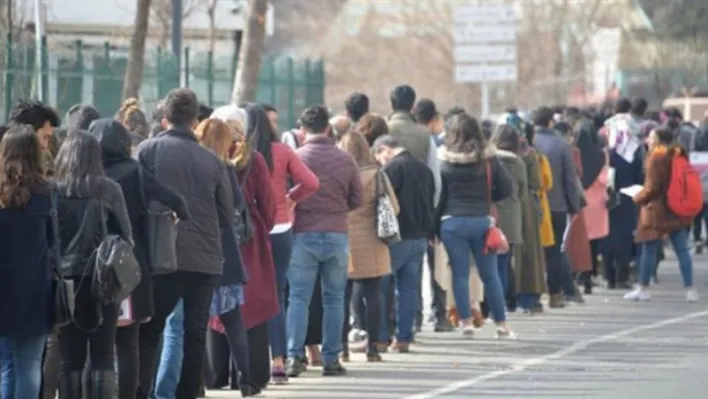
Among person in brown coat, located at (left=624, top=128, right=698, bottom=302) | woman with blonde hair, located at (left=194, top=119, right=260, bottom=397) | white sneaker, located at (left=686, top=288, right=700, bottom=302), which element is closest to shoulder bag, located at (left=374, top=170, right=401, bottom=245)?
woman with blonde hair, located at (left=194, top=119, right=260, bottom=397)

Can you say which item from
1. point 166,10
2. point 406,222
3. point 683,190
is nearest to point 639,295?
point 683,190

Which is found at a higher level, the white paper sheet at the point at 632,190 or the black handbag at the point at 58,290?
the white paper sheet at the point at 632,190

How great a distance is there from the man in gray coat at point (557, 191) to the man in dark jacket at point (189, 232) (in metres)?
8.30

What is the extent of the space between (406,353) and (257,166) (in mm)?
3527

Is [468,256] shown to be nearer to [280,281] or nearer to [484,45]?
[280,281]

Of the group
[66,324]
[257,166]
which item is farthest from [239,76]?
[66,324]

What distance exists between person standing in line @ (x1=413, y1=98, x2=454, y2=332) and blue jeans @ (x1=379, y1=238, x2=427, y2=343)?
0.93 metres

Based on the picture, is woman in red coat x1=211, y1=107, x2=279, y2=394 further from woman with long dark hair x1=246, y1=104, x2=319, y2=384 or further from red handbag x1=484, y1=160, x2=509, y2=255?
red handbag x1=484, y1=160, x2=509, y2=255

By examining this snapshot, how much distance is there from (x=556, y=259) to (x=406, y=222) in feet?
14.8

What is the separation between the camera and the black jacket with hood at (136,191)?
11.2m

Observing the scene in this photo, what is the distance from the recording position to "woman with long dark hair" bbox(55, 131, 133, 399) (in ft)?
35.2

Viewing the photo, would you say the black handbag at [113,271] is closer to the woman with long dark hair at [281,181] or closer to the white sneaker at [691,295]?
the woman with long dark hair at [281,181]

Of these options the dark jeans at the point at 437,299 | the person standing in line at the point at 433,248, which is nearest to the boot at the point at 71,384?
the person standing in line at the point at 433,248

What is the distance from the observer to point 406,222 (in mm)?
15852
